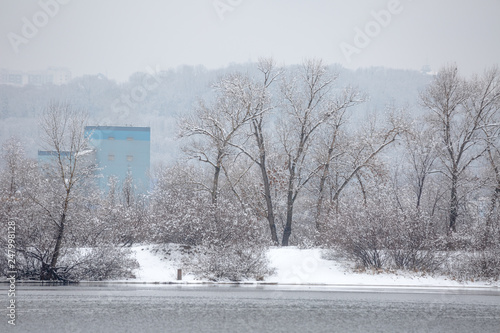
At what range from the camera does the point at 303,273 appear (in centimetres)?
2814

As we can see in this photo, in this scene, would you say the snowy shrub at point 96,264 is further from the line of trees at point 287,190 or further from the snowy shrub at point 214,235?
Answer: the snowy shrub at point 214,235

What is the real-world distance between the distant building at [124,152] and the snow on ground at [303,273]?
73.9 metres

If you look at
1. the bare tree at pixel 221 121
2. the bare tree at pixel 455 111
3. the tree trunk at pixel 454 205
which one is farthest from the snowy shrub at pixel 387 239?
the bare tree at pixel 221 121

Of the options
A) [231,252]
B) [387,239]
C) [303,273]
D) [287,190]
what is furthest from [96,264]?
[287,190]

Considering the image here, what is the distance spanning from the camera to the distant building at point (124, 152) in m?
105

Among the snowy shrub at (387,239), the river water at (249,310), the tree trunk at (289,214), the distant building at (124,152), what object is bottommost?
the river water at (249,310)

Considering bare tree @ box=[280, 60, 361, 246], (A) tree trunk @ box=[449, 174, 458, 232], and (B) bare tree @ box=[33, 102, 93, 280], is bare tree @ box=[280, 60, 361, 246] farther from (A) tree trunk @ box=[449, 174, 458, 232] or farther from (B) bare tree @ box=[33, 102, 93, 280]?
(B) bare tree @ box=[33, 102, 93, 280]

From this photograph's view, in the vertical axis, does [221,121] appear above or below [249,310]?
above

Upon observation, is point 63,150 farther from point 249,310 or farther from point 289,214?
point 249,310

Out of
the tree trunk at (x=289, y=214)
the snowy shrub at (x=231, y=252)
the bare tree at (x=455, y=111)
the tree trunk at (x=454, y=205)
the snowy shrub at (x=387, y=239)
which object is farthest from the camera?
the tree trunk at (x=289, y=214)

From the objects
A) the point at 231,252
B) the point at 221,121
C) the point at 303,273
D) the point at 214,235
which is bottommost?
the point at 303,273

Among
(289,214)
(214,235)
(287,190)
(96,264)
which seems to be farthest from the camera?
(287,190)

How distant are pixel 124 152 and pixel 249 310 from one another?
302 feet

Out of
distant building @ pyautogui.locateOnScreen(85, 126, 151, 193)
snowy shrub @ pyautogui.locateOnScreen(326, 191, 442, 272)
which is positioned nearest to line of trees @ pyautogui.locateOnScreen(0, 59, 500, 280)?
snowy shrub @ pyautogui.locateOnScreen(326, 191, 442, 272)
